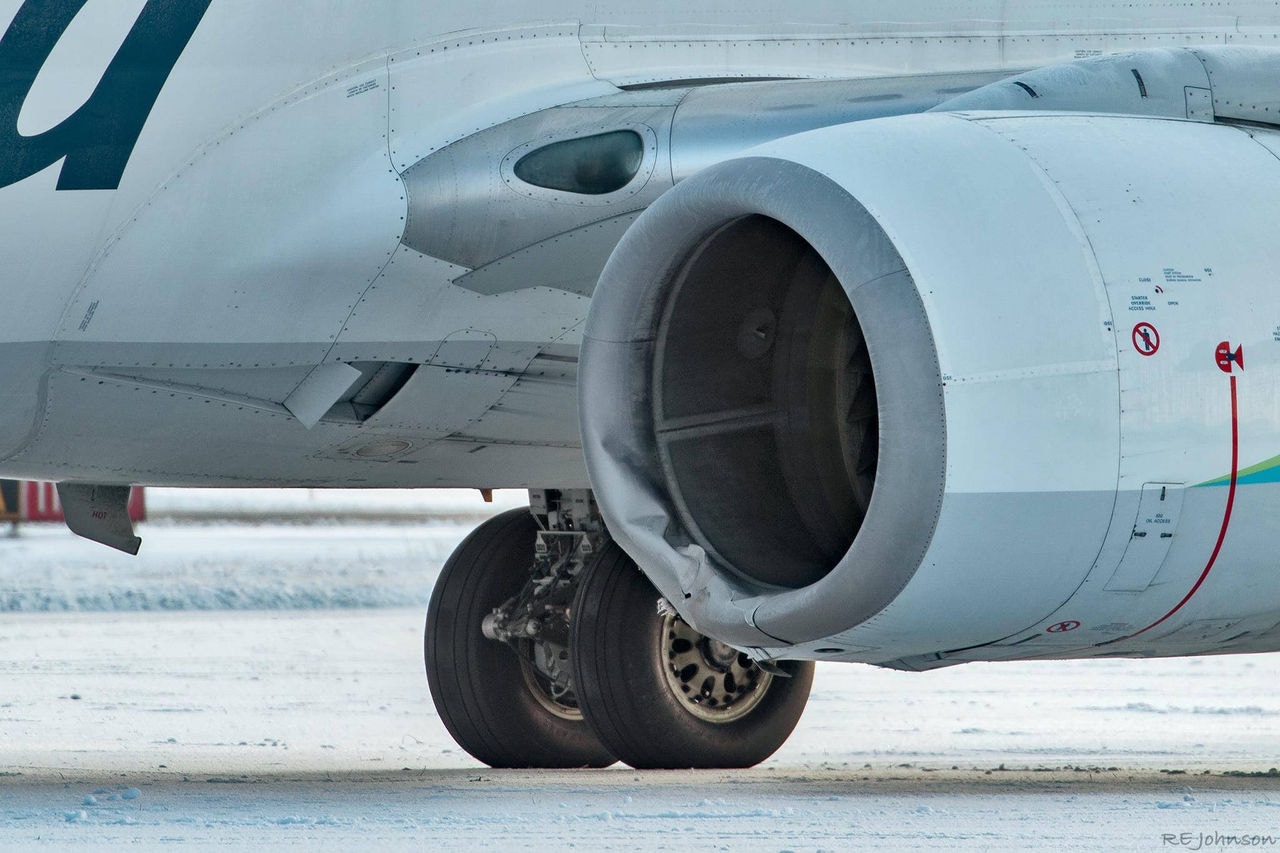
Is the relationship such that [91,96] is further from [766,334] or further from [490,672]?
[490,672]

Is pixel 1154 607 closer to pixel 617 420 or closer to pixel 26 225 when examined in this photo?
pixel 617 420

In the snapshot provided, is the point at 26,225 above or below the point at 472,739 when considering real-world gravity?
above

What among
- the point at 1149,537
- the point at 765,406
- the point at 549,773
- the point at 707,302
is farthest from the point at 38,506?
the point at 1149,537

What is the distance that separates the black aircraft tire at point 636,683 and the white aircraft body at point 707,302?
15 mm

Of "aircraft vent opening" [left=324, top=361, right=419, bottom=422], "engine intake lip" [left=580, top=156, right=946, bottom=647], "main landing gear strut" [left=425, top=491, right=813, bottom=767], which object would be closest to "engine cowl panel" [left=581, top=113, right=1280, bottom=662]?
"engine intake lip" [left=580, top=156, right=946, bottom=647]

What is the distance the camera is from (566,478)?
8641 mm

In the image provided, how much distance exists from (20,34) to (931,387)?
3.42 m

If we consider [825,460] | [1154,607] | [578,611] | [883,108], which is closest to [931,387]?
[1154,607]

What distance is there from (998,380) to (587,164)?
226cm

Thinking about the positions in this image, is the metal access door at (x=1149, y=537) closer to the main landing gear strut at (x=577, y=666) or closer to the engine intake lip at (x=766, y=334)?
the engine intake lip at (x=766, y=334)

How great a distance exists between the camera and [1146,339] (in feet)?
17.8

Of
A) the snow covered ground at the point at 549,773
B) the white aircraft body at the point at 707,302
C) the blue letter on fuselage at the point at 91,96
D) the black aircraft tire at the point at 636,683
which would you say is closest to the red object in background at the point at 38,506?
the snow covered ground at the point at 549,773

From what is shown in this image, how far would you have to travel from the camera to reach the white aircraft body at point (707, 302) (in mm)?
5406

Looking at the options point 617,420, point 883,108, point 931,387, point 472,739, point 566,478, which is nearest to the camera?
point 931,387
